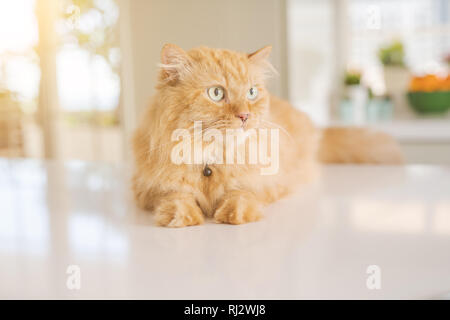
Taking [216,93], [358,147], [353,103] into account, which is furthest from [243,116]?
[353,103]

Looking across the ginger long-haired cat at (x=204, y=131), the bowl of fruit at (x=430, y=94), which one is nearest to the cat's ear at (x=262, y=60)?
the ginger long-haired cat at (x=204, y=131)

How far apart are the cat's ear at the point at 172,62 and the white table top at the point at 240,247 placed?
0.34m

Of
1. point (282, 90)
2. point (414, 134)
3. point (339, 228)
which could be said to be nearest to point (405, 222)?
point (339, 228)

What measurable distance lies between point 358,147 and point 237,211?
963 millimetres

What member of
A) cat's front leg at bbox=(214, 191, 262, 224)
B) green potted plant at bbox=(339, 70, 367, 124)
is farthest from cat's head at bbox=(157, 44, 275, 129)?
green potted plant at bbox=(339, 70, 367, 124)

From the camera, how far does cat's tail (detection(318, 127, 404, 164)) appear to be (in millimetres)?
1794

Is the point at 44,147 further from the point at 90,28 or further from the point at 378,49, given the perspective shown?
the point at 378,49

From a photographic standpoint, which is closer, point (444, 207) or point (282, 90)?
point (444, 207)

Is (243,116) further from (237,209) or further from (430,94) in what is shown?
(430,94)

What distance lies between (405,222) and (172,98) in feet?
1.95

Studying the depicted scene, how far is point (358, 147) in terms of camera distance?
1811 millimetres

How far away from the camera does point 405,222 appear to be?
1.01 m

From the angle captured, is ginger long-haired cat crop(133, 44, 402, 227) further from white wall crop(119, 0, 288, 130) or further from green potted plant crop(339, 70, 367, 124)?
green potted plant crop(339, 70, 367, 124)

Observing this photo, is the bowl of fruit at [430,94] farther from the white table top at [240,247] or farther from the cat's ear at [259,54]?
the cat's ear at [259,54]
